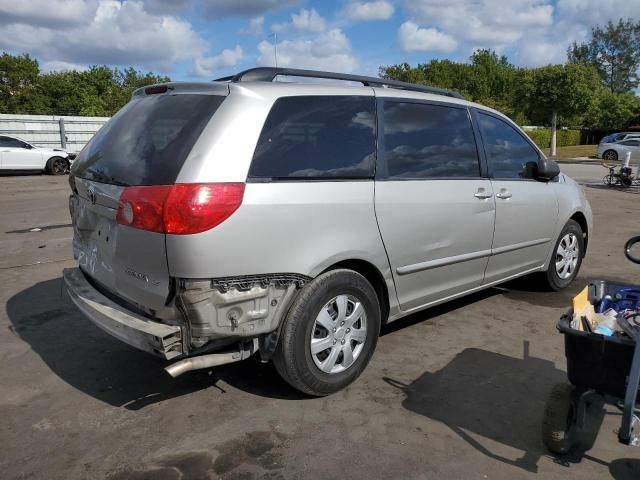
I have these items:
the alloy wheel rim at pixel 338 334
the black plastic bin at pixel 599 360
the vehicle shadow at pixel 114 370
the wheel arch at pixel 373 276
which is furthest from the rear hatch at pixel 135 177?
the black plastic bin at pixel 599 360

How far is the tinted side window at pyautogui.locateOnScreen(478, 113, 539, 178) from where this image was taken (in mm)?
4527

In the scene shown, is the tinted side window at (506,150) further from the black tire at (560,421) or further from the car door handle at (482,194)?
the black tire at (560,421)

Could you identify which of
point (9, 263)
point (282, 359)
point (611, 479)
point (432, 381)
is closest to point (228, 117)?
point (282, 359)

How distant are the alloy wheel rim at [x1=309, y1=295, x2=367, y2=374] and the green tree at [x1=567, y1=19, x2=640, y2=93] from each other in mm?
81905

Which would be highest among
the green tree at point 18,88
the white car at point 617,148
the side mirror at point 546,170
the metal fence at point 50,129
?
the green tree at point 18,88

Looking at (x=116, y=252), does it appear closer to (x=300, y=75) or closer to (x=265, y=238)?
(x=265, y=238)

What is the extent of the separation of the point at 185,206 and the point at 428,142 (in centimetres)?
200

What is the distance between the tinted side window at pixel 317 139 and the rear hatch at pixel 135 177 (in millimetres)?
354

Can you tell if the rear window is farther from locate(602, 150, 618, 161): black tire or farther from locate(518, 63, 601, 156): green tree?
locate(518, 63, 601, 156): green tree

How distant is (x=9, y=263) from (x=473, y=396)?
5.69 m

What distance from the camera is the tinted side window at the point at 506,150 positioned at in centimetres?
453

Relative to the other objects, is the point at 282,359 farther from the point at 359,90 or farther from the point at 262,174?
the point at 359,90

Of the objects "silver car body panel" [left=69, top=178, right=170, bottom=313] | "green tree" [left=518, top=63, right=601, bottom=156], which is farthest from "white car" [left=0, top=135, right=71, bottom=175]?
"green tree" [left=518, top=63, right=601, bottom=156]

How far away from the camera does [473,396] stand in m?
3.41
